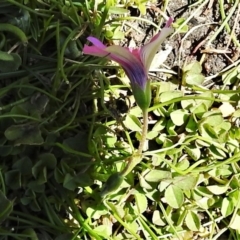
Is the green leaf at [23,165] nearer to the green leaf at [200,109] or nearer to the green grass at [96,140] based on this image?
the green grass at [96,140]

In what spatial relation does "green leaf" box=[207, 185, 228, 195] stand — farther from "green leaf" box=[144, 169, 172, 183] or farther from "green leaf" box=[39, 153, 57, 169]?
"green leaf" box=[39, 153, 57, 169]

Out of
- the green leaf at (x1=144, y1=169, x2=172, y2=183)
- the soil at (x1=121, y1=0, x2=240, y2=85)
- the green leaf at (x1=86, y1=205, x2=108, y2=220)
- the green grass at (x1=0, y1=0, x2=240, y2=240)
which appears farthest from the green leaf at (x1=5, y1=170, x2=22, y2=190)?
the soil at (x1=121, y1=0, x2=240, y2=85)

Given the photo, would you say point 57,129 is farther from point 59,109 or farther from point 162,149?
point 162,149

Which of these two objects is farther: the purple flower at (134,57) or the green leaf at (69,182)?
the green leaf at (69,182)

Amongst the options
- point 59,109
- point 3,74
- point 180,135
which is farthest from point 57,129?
point 180,135

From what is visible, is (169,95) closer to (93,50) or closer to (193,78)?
(193,78)

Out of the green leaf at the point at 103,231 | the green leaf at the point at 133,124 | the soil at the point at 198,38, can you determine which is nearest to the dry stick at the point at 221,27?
the soil at the point at 198,38

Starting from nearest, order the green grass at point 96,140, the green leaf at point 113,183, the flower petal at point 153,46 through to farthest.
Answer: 1. the flower petal at point 153,46
2. the green leaf at point 113,183
3. the green grass at point 96,140
